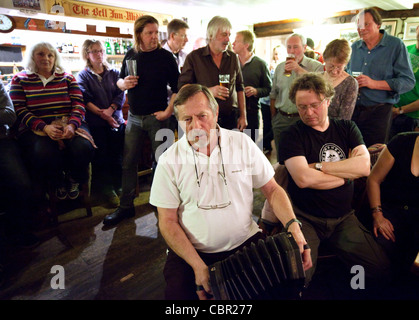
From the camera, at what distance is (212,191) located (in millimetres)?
1320

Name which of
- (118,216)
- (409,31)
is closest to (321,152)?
(118,216)

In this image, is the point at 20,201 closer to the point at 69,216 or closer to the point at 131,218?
the point at 69,216

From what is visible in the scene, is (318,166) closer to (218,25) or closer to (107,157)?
(218,25)

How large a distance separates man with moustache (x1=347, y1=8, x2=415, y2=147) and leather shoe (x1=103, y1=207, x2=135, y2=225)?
2384mm

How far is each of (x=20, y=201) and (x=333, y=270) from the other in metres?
2.36

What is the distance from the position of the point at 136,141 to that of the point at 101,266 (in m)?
1.08

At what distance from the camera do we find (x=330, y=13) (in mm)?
7324

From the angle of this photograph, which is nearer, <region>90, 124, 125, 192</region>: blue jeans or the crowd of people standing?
the crowd of people standing

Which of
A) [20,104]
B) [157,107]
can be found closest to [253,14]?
[157,107]

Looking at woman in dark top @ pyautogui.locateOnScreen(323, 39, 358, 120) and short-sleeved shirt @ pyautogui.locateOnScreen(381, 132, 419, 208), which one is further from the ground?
woman in dark top @ pyautogui.locateOnScreen(323, 39, 358, 120)

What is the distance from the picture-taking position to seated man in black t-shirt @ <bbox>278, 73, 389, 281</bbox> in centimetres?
160

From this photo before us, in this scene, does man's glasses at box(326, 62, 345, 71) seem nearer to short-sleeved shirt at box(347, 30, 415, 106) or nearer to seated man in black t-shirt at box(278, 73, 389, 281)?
short-sleeved shirt at box(347, 30, 415, 106)

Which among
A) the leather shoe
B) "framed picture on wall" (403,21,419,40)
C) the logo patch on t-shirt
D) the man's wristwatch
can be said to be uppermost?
"framed picture on wall" (403,21,419,40)

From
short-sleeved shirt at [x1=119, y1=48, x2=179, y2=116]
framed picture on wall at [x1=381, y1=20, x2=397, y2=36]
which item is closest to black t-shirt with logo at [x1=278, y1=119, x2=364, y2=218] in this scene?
short-sleeved shirt at [x1=119, y1=48, x2=179, y2=116]
